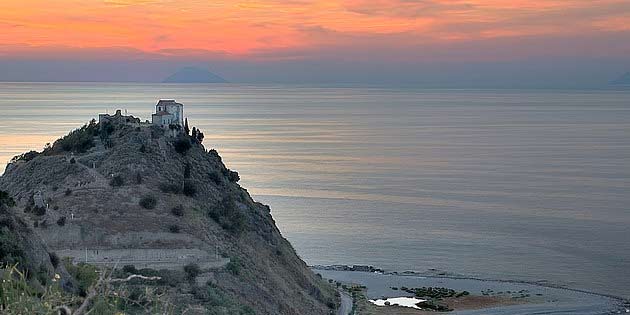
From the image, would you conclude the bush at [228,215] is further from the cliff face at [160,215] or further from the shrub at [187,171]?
the shrub at [187,171]

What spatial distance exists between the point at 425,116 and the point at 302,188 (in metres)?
111

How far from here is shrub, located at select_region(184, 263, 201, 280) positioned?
31.7 meters

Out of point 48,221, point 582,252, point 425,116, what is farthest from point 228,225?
point 425,116

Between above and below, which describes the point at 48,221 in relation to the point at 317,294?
above

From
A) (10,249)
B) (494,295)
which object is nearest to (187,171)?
(494,295)

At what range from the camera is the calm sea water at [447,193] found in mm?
51812

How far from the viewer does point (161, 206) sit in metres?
35.8

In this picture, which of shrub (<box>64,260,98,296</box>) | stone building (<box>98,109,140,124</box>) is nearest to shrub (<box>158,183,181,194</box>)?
stone building (<box>98,109,140,124</box>)

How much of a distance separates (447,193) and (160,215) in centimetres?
4148

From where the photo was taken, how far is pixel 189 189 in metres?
38.3

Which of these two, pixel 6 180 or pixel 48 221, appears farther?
pixel 6 180

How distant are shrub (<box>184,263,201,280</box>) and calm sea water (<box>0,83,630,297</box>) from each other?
2021 cm

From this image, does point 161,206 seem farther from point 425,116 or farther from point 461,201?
point 425,116

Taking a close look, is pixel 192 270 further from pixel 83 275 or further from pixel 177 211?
pixel 83 275
